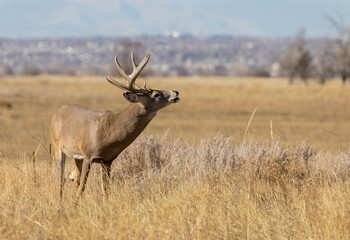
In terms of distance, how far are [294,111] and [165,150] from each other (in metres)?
28.6

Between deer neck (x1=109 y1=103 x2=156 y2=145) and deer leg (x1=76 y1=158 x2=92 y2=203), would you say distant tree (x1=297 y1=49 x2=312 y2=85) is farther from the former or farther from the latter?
deer leg (x1=76 y1=158 x2=92 y2=203)

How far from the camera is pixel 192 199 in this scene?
667 centimetres

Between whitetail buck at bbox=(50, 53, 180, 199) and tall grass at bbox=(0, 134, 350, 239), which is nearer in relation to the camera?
tall grass at bbox=(0, 134, 350, 239)

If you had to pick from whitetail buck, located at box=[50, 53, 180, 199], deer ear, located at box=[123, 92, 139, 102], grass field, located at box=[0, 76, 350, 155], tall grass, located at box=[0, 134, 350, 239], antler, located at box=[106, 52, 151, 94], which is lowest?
grass field, located at box=[0, 76, 350, 155]

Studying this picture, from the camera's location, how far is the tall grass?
19.7 ft

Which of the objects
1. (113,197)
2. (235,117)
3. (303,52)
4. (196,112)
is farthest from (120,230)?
(303,52)

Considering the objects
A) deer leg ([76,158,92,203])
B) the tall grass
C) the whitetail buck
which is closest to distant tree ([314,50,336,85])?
the tall grass

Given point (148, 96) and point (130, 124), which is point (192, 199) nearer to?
point (130, 124)

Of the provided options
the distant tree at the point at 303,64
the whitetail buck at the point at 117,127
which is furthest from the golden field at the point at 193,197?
the distant tree at the point at 303,64

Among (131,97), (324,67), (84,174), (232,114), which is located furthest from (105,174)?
(324,67)

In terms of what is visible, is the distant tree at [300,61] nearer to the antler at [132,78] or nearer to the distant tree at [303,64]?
the distant tree at [303,64]

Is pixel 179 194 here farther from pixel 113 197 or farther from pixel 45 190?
pixel 45 190

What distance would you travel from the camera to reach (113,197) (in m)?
7.18

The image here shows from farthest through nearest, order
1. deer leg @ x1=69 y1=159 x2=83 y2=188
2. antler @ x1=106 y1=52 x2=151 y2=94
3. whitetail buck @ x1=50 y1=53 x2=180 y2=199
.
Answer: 1. deer leg @ x1=69 y1=159 x2=83 y2=188
2. whitetail buck @ x1=50 y1=53 x2=180 y2=199
3. antler @ x1=106 y1=52 x2=151 y2=94
